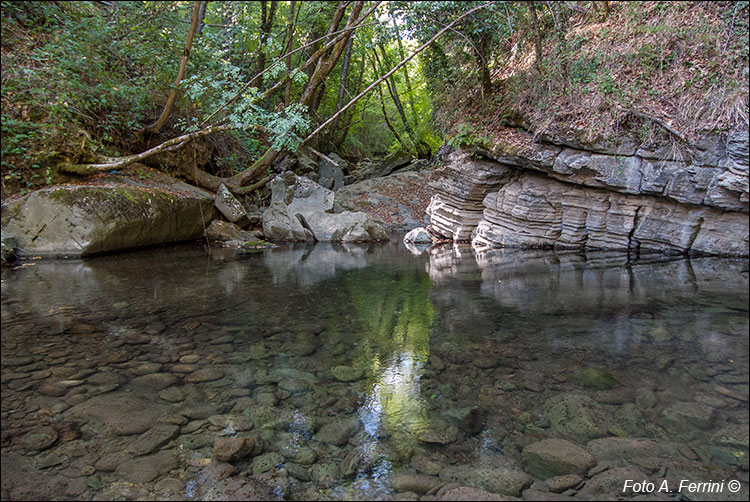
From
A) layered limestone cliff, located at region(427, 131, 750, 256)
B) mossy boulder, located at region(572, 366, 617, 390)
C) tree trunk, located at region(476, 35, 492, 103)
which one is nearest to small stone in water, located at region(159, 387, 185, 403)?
mossy boulder, located at region(572, 366, 617, 390)

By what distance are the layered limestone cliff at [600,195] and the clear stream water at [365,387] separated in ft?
8.05

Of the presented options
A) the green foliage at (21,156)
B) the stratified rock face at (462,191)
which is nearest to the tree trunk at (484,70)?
the stratified rock face at (462,191)

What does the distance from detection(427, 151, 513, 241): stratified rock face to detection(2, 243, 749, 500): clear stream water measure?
18.0 feet

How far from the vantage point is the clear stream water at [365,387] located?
94.7 inches

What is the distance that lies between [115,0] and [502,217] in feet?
39.0

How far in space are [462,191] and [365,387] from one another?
9337 millimetres

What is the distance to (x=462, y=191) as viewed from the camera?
12.1m

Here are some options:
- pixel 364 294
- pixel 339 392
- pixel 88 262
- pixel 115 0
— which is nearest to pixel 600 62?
pixel 364 294

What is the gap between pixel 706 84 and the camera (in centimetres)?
855

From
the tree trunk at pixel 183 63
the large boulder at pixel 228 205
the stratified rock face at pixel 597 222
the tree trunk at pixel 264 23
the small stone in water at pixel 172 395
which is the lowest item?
the small stone in water at pixel 172 395

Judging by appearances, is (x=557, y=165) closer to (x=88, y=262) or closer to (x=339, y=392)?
(x=339, y=392)

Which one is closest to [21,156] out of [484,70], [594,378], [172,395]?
[172,395]

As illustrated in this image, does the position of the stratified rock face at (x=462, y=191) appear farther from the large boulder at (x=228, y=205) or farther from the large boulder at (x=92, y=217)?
the large boulder at (x=92, y=217)

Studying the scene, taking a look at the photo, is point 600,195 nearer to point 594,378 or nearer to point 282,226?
point 594,378
